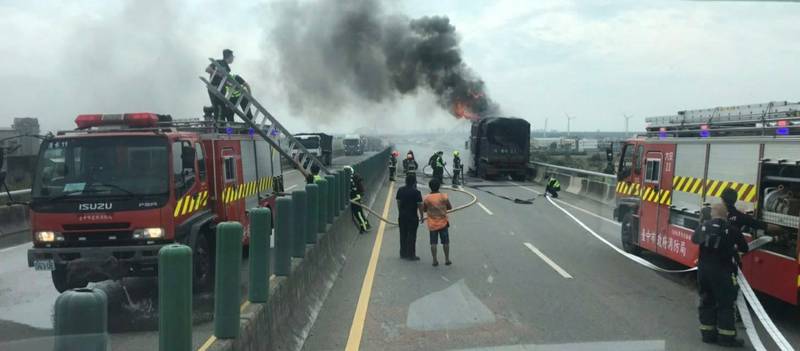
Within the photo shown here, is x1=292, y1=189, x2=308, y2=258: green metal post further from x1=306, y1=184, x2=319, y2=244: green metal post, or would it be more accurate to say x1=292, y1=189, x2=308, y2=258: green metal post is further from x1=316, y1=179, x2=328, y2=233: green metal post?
x1=316, y1=179, x2=328, y2=233: green metal post

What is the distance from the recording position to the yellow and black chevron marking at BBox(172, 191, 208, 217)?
831 centimetres

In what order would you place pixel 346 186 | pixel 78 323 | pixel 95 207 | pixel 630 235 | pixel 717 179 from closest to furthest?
pixel 78 323 < pixel 95 207 < pixel 717 179 < pixel 630 235 < pixel 346 186

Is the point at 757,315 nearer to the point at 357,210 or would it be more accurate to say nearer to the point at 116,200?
the point at 116,200

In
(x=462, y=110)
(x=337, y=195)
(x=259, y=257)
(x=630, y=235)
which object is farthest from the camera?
(x=462, y=110)

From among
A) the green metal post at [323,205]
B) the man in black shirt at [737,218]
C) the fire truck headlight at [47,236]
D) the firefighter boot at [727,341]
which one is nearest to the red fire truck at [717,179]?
the man in black shirt at [737,218]

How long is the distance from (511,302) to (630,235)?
15.0ft

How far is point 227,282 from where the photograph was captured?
4.56 meters

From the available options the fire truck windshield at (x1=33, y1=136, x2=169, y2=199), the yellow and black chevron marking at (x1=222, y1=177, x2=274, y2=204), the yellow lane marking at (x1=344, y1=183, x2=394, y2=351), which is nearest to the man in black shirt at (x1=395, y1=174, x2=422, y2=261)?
the yellow lane marking at (x1=344, y1=183, x2=394, y2=351)

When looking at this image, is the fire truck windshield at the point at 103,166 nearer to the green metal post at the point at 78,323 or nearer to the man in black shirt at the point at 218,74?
the man in black shirt at the point at 218,74

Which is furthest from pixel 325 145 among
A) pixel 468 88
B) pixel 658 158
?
pixel 658 158

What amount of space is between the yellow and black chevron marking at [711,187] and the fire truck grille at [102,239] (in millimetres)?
7242

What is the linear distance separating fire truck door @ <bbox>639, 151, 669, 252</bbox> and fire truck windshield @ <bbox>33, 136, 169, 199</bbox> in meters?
7.20

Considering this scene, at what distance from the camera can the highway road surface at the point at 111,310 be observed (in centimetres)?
668

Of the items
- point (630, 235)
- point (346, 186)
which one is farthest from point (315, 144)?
point (630, 235)
